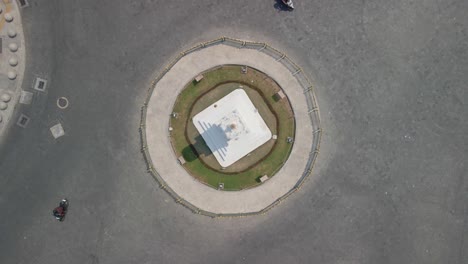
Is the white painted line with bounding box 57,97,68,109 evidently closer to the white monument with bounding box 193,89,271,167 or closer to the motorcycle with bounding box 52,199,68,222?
the motorcycle with bounding box 52,199,68,222

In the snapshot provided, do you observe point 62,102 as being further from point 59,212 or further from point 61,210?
point 59,212

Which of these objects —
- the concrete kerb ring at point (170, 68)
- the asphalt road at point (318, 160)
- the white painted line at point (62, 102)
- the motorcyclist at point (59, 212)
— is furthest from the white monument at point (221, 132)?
the motorcyclist at point (59, 212)

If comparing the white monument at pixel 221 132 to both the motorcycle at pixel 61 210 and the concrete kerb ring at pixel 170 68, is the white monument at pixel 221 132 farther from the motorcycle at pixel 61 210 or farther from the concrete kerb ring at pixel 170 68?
the motorcycle at pixel 61 210

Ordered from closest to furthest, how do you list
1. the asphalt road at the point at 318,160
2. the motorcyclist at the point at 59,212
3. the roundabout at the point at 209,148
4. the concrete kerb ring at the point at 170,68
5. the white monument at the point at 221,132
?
the white monument at the point at 221,132
the motorcyclist at the point at 59,212
the asphalt road at the point at 318,160
the concrete kerb ring at the point at 170,68
the roundabout at the point at 209,148

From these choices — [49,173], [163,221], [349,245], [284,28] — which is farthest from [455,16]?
[49,173]

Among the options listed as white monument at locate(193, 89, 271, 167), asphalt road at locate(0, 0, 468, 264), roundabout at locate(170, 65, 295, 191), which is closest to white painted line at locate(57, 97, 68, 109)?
asphalt road at locate(0, 0, 468, 264)

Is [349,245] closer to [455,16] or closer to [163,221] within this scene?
[163,221]
